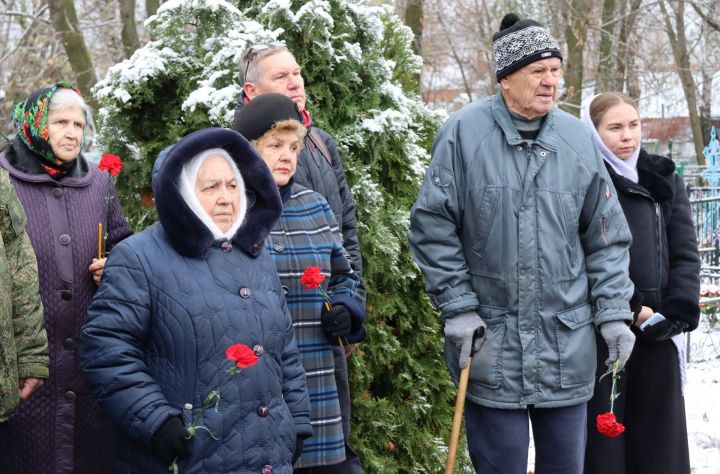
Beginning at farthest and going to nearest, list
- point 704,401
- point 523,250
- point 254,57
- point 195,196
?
point 704,401, point 254,57, point 523,250, point 195,196

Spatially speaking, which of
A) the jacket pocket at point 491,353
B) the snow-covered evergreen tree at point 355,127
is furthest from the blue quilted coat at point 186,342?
the snow-covered evergreen tree at point 355,127

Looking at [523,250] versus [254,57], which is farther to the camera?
[254,57]

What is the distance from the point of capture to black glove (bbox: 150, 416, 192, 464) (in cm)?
249

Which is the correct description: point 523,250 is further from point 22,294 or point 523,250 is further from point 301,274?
point 22,294

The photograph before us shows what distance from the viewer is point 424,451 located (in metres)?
4.43

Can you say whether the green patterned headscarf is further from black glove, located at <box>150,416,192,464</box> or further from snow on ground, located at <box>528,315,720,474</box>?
snow on ground, located at <box>528,315,720,474</box>

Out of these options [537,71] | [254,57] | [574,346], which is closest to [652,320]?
[574,346]

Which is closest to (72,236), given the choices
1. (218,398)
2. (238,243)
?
(238,243)

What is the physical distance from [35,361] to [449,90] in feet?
108

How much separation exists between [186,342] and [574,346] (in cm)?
144

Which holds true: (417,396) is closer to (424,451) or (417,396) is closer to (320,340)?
(424,451)

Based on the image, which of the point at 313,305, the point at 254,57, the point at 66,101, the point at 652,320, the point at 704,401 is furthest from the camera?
the point at 704,401

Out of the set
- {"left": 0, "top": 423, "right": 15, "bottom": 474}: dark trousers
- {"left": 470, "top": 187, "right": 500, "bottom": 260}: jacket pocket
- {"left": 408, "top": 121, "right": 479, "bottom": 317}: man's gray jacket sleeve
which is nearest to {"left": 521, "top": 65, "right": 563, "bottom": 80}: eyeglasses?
{"left": 408, "top": 121, "right": 479, "bottom": 317}: man's gray jacket sleeve

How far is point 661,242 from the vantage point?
13.3 ft
